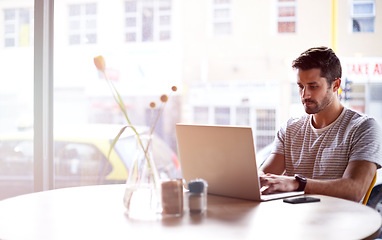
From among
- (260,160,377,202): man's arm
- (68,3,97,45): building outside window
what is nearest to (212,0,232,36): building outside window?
(68,3,97,45): building outside window

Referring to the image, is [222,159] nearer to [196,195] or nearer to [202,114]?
[196,195]

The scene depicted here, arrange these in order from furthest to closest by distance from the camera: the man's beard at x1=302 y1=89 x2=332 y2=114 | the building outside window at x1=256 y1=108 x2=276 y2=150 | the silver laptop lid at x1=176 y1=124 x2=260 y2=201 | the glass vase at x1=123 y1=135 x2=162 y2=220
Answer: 1. the building outside window at x1=256 y1=108 x2=276 y2=150
2. the man's beard at x1=302 y1=89 x2=332 y2=114
3. the silver laptop lid at x1=176 y1=124 x2=260 y2=201
4. the glass vase at x1=123 y1=135 x2=162 y2=220

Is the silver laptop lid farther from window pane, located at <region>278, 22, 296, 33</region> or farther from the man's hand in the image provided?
window pane, located at <region>278, 22, 296, 33</region>

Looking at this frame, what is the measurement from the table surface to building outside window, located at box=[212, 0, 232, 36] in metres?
4.38

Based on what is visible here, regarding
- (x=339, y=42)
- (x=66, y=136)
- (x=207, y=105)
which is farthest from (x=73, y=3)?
(x=339, y=42)

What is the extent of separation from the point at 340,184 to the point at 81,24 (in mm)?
3403

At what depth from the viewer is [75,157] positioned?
446cm

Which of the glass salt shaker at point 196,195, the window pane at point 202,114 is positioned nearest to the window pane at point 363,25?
the window pane at point 202,114

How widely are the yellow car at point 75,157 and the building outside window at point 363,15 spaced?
2054 millimetres

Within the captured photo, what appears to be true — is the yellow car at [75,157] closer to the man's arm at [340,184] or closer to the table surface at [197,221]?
the man's arm at [340,184]

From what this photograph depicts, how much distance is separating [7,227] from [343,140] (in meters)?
1.39

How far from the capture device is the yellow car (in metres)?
3.80

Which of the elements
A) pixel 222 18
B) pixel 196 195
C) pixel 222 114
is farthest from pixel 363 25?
pixel 196 195

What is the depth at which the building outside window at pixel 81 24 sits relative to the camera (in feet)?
15.2
